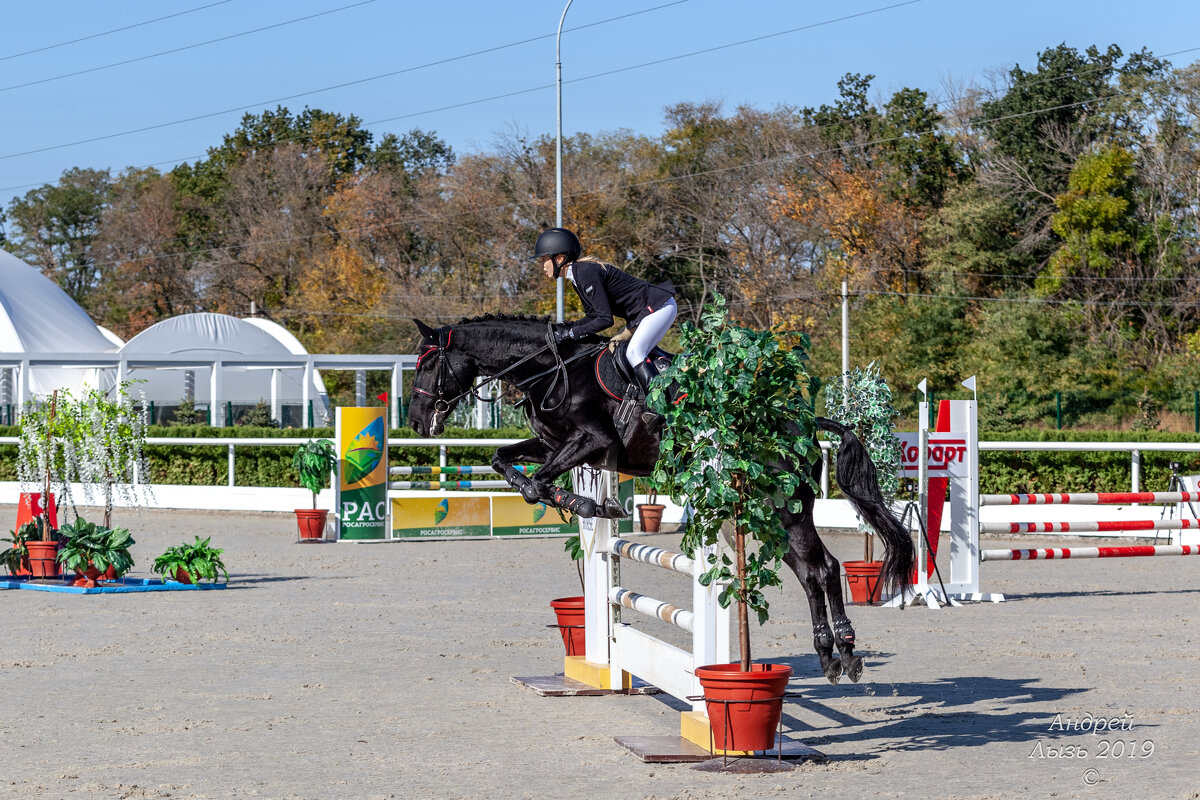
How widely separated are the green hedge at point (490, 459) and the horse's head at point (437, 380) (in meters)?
14.6

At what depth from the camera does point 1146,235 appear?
39156 mm

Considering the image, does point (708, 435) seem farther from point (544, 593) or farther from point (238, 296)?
point (238, 296)

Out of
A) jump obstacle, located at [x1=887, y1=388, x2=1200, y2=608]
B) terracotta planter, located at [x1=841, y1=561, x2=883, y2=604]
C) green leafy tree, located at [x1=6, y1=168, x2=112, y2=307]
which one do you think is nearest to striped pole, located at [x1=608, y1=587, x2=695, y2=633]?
terracotta planter, located at [x1=841, y1=561, x2=883, y2=604]

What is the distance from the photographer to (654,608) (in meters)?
6.57

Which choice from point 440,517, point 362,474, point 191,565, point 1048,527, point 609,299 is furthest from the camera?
point 440,517

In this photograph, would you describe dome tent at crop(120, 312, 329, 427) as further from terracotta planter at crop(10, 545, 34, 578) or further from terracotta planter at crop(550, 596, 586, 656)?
terracotta planter at crop(550, 596, 586, 656)

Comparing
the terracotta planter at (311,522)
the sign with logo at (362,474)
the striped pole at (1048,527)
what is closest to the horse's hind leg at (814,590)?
the striped pole at (1048,527)

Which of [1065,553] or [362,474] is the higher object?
[362,474]

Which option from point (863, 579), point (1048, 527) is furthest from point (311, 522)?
point (1048, 527)

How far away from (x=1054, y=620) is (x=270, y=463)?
661 inches

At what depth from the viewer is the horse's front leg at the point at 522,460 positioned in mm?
6719

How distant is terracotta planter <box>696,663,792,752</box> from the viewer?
5500mm

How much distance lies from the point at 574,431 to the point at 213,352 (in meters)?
36.1

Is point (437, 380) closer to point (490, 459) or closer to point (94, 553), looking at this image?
point (94, 553)
